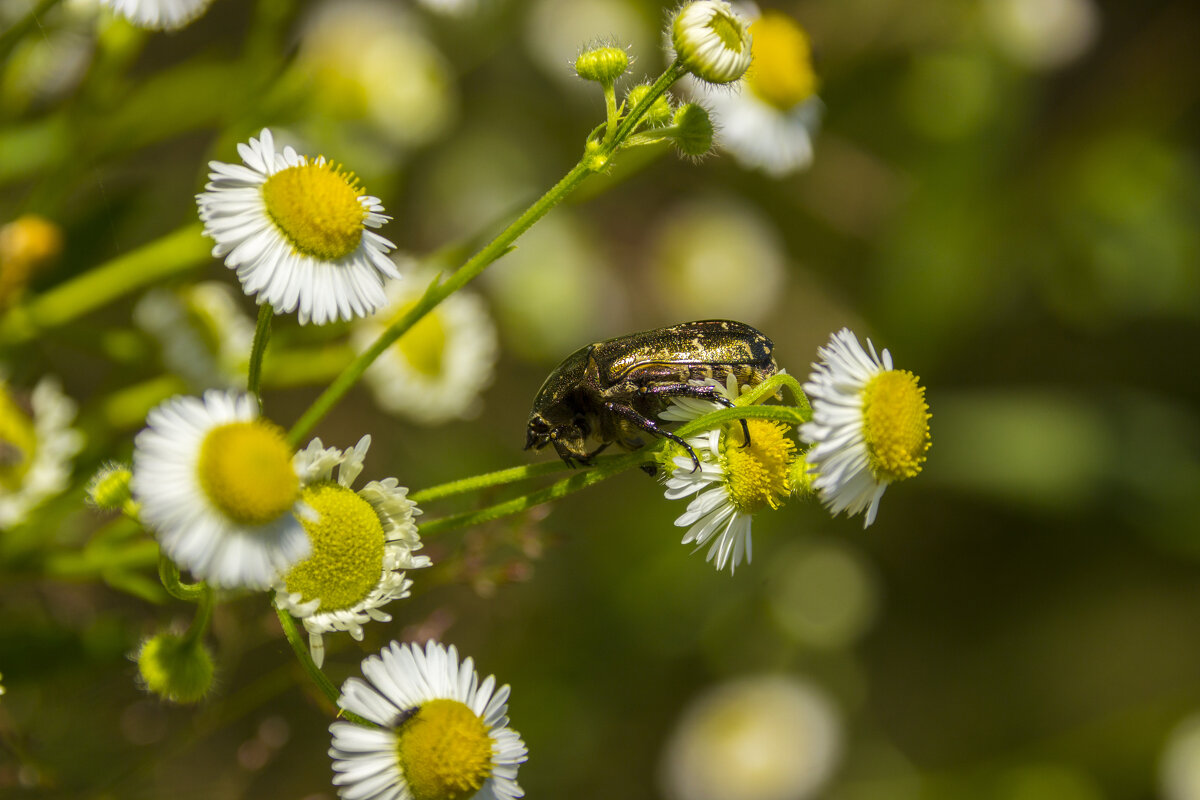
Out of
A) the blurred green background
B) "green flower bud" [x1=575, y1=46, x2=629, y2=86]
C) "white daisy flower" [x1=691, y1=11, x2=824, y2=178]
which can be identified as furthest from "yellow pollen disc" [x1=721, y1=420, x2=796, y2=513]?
the blurred green background

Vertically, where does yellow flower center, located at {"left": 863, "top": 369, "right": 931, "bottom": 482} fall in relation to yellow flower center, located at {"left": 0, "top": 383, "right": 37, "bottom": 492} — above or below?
below

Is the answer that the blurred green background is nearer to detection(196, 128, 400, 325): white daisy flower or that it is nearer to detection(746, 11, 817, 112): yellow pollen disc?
detection(746, 11, 817, 112): yellow pollen disc

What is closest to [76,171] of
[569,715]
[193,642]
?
[193,642]

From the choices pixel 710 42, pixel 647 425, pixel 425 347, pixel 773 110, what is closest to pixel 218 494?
pixel 647 425

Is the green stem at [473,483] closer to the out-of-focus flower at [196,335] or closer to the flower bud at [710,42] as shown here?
the flower bud at [710,42]

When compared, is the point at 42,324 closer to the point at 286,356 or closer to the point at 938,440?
the point at 286,356

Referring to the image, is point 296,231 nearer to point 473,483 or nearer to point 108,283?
point 473,483
